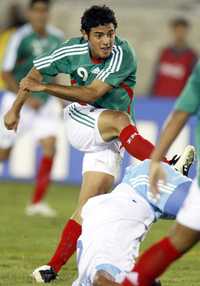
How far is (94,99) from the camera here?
27.8ft

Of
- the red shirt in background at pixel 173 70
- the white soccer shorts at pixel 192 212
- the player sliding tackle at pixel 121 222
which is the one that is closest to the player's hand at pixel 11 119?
the player sliding tackle at pixel 121 222

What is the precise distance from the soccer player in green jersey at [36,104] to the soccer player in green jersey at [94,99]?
4.08m

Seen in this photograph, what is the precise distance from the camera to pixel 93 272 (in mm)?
7492

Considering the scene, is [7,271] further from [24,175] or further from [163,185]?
[24,175]

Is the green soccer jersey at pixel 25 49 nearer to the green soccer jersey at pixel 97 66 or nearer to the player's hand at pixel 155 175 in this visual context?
the green soccer jersey at pixel 97 66

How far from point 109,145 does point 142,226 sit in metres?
1.24

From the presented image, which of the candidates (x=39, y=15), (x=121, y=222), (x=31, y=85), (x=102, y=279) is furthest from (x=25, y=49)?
(x=102, y=279)

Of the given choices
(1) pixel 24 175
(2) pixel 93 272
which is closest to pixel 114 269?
(2) pixel 93 272

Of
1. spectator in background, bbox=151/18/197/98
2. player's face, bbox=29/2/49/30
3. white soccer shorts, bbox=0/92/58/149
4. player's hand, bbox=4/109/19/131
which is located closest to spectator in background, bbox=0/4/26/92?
spectator in background, bbox=151/18/197/98

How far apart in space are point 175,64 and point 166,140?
10.5 meters

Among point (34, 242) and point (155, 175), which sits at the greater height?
point (155, 175)

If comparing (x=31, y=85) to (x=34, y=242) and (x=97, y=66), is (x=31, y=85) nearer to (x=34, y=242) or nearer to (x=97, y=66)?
(x=97, y=66)

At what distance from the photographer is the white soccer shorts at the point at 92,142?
8.72m

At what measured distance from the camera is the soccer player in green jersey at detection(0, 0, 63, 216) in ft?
42.5
